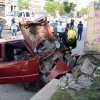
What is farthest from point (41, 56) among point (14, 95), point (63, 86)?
point (63, 86)

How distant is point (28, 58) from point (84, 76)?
2800mm

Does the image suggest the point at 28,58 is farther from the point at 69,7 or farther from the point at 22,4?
the point at 22,4

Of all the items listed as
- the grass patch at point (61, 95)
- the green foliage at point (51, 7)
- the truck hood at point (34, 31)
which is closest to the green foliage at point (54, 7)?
the green foliage at point (51, 7)

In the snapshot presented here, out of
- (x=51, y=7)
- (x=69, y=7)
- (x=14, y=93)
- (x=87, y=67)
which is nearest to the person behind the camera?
(x=87, y=67)

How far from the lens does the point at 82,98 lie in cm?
689

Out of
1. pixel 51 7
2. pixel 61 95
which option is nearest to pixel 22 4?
pixel 51 7

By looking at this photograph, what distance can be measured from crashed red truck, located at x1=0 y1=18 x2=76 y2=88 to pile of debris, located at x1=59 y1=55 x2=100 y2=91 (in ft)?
4.41

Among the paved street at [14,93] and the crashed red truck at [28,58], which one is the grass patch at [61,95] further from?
the crashed red truck at [28,58]

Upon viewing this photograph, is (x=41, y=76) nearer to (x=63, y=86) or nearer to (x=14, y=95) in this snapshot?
(x=14, y=95)

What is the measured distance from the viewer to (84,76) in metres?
8.96

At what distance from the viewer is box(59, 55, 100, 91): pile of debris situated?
26.5ft

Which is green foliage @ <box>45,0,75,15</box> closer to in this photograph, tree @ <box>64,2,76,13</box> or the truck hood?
tree @ <box>64,2,76,13</box>

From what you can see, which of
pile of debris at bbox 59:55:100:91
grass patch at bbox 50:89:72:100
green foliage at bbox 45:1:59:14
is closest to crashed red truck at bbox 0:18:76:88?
pile of debris at bbox 59:55:100:91

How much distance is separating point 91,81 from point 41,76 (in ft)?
11.6
